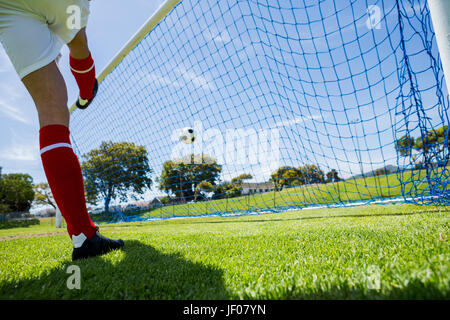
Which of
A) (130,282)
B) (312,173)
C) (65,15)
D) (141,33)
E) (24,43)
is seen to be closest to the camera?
(130,282)

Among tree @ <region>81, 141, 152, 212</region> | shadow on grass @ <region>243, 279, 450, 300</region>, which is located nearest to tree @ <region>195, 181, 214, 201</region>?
tree @ <region>81, 141, 152, 212</region>

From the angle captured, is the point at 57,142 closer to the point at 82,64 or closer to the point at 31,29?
the point at 31,29

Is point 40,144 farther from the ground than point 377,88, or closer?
closer

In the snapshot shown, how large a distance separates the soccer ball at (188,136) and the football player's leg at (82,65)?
4.34 m

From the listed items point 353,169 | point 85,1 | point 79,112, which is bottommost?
point 353,169

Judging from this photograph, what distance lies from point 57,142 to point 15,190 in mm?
39778

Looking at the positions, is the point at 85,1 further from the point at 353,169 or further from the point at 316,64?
the point at 353,169

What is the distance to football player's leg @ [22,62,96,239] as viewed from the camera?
4.27 ft

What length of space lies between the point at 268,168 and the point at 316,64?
7.22ft

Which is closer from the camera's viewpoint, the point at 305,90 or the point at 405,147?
the point at 405,147

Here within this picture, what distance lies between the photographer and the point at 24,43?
4.16ft

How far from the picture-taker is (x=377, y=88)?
307 centimetres

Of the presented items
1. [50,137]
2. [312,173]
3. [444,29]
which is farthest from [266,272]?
[312,173]
